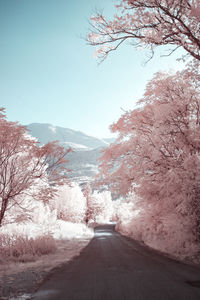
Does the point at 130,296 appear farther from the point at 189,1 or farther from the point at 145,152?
the point at 189,1

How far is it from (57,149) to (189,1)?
18.6 feet

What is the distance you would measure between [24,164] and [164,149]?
17.7 feet

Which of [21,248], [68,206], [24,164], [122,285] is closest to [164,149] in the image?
[24,164]

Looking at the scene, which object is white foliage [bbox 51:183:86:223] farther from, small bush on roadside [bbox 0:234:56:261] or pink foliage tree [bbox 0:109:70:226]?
pink foliage tree [bbox 0:109:70:226]

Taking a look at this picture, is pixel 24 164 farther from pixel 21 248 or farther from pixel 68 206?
pixel 68 206

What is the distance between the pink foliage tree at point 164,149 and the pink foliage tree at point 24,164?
2.69m

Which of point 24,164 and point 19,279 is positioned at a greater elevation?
point 24,164

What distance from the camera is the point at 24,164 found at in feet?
22.0

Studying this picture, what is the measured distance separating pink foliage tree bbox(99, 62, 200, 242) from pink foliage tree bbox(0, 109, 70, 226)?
269 cm

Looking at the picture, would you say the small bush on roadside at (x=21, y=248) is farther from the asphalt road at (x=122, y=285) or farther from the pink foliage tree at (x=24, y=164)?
the asphalt road at (x=122, y=285)

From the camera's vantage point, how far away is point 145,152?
7887 mm

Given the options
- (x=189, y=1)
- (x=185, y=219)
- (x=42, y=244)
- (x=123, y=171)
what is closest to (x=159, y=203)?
(x=185, y=219)

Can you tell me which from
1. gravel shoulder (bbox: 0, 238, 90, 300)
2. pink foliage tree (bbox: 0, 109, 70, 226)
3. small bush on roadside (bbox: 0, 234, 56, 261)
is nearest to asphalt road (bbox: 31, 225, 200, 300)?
gravel shoulder (bbox: 0, 238, 90, 300)

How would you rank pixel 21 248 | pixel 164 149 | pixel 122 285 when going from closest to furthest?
pixel 122 285 < pixel 21 248 < pixel 164 149
